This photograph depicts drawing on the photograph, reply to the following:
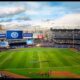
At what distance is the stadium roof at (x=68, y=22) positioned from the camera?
4873mm

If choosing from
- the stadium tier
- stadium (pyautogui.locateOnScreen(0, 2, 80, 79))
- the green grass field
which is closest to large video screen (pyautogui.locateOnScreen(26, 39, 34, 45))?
stadium (pyautogui.locateOnScreen(0, 2, 80, 79))

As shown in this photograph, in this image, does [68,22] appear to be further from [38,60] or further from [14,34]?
[14,34]

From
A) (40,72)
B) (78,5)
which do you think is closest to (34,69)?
(40,72)

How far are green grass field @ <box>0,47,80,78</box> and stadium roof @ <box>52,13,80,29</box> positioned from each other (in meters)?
0.50

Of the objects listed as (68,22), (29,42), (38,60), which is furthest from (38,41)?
(68,22)

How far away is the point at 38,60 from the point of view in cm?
488

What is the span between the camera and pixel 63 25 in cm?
508

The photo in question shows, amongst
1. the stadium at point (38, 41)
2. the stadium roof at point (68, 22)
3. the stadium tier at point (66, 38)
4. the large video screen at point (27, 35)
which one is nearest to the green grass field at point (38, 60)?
the stadium at point (38, 41)

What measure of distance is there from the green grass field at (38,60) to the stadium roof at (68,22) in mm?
500

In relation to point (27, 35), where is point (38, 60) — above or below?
below

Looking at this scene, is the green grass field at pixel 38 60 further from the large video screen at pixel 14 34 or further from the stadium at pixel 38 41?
the large video screen at pixel 14 34

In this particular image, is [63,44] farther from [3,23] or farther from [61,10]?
[3,23]

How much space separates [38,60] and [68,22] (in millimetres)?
1040

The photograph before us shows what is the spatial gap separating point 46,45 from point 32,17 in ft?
2.27
